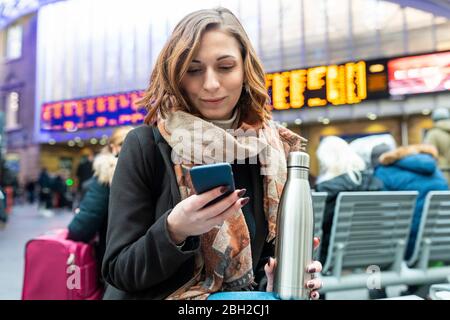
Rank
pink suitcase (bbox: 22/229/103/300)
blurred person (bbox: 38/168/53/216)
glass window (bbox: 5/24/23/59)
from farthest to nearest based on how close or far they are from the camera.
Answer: blurred person (bbox: 38/168/53/216)
pink suitcase (bbox: 22/229/103/300)
glass window (bbox: 5/24/23/59)

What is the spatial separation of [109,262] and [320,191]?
57.3 inches

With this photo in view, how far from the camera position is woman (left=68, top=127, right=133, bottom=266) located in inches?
54.4

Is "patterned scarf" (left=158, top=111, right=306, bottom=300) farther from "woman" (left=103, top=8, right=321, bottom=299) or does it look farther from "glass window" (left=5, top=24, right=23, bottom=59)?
"glass window" (left=5, top=24, right=23, bottom=59)

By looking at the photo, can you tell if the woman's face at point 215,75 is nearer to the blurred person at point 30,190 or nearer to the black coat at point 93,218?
the black coat at point 93,218

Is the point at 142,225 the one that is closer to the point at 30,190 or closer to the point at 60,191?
the point at 60,191

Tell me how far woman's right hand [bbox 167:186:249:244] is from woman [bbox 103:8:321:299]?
0.02m

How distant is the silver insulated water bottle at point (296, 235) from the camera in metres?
0.41

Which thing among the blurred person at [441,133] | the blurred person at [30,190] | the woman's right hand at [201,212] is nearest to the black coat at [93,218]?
the woman's right hand at [201,212]

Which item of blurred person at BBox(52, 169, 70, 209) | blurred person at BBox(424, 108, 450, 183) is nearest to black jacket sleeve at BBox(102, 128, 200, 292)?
blurred person at BBox(424, 108, 450, 183)

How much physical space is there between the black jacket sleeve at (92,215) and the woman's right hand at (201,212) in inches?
41.1

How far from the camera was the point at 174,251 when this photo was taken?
0.45 meters

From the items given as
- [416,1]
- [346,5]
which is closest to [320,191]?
[346,5]

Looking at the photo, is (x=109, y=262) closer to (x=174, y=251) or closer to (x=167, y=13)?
(x=174, y=251)

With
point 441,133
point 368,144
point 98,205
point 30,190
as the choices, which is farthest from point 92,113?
point 30,190
